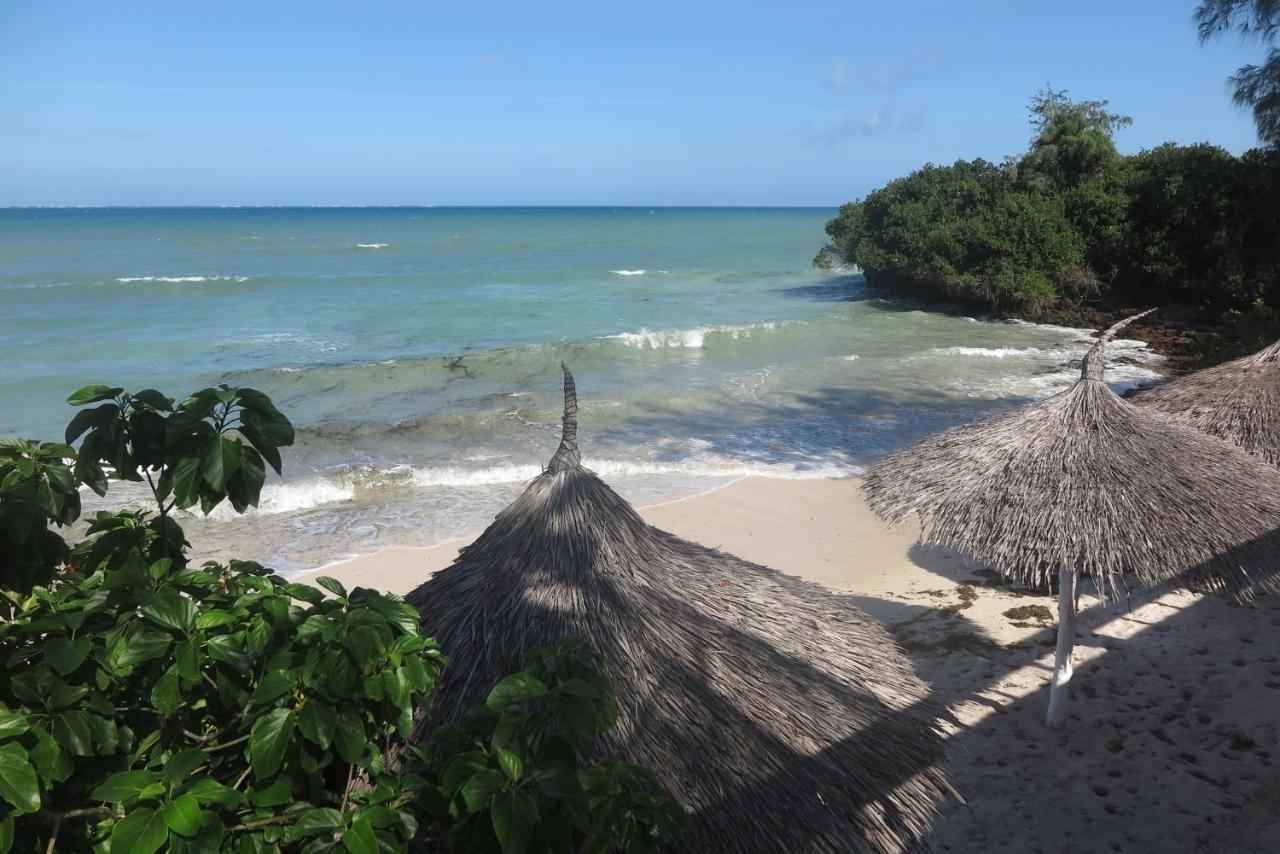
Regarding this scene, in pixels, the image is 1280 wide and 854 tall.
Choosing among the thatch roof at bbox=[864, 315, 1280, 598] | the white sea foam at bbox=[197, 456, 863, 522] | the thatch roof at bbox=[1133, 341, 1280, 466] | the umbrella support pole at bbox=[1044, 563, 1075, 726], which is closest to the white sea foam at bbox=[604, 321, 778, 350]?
the white sea foam at bbox=[197, 456, 863, 522]

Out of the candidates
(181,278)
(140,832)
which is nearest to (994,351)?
(140,832)

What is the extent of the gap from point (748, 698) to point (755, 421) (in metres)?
11.7

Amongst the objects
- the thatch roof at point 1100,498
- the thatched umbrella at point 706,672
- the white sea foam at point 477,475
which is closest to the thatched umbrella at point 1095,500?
the thatch roof at point 1100,498

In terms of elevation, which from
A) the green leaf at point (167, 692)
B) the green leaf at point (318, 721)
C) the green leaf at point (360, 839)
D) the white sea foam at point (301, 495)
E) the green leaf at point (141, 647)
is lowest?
the white sea foam at point (301, 495)

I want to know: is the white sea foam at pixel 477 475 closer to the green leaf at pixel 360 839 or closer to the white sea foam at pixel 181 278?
the green leaf at pixel 360 839

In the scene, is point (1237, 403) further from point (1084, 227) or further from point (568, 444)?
point (1084, 227)

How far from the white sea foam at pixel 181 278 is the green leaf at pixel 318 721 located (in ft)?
123

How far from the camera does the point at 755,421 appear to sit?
15102 mm

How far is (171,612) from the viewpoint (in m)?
1.75

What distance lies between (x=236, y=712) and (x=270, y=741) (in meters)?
0.42

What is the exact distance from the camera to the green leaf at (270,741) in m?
1.64

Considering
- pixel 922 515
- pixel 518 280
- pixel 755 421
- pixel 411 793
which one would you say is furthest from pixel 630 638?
pixel 518 280

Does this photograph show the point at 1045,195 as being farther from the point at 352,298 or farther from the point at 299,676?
the point at 299,676

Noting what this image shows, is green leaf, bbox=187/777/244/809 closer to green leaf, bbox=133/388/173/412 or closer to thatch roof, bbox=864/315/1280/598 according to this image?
green leaf, bbox=133/388/173/412
